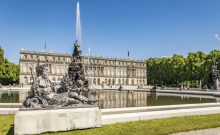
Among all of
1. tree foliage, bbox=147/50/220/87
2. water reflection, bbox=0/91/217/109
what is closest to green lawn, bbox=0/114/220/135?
water reflection, bbox=0/91/217/109

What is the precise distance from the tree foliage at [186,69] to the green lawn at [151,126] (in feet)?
139

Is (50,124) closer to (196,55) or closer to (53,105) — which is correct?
(53,105)

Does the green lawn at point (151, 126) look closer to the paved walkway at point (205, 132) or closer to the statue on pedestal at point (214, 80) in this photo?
the paved walkway at point (205, 132)

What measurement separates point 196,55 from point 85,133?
62.8 m

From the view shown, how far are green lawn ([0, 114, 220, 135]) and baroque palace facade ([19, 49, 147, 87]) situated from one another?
74.3 meters

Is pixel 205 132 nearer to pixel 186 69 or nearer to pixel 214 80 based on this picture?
pixel 214 80

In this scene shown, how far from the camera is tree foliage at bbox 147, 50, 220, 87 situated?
62.2 m

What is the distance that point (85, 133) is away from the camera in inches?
367

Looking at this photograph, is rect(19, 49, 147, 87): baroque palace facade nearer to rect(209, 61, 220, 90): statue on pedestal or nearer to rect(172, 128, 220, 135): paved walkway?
rect(209, 61, 220, 90): statue on pedestal

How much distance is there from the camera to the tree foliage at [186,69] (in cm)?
6225

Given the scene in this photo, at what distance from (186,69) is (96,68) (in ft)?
156

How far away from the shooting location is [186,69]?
6912 cm

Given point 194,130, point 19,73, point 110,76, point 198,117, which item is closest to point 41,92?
point 194,130

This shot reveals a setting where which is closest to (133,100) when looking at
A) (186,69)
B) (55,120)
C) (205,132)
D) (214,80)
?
(205,132)
